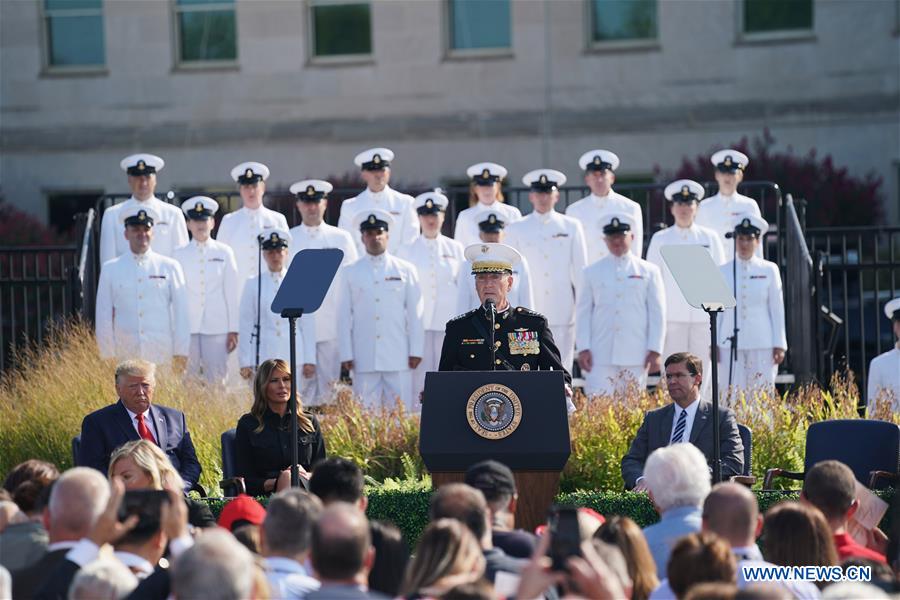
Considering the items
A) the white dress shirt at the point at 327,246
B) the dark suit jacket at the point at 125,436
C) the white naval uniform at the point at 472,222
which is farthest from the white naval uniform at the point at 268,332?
the dark suit jacket at the point at 125,436

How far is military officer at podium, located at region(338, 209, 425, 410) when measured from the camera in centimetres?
1343

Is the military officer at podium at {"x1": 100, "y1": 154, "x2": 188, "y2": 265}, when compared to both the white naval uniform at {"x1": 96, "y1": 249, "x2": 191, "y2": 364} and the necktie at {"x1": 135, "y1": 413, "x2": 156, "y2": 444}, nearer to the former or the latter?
the white naval uniform at {"x1": 96, "y1": 249, "x2": 191, "y2": 364}

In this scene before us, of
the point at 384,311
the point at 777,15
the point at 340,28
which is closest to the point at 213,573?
the point at 384,311

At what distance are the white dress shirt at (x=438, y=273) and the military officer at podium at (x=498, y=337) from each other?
4.10 meters

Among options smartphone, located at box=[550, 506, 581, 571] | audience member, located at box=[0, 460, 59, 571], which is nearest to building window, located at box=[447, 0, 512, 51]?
audience member, located at box=[0, 460, 59, 571]

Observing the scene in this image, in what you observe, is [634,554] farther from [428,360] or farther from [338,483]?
[428,360]

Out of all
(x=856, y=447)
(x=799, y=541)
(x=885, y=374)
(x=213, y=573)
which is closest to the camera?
(x=213, y=573)

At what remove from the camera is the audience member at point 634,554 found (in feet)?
19.6

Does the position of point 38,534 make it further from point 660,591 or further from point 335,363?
point 335,363

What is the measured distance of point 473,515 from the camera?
235 inches

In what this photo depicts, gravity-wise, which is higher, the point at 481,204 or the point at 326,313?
the point at 481,204

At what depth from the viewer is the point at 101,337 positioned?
42.4ft

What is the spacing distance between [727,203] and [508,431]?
265 inches

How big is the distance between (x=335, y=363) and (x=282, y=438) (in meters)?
4.77
